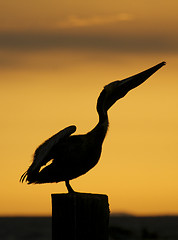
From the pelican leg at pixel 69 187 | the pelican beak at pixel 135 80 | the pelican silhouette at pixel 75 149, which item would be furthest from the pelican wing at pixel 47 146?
the pelican beak at pixel 135 80

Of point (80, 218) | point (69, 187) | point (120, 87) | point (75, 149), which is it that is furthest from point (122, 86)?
point (80, 218)

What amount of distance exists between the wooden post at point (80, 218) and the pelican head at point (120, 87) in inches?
62.1

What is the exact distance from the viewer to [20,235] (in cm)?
2939

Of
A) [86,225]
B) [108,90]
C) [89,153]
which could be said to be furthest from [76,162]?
[86,225]

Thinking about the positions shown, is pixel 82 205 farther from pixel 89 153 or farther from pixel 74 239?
pixel 89 153

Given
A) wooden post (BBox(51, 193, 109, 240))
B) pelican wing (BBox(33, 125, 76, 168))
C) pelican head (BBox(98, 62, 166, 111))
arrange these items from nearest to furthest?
wooden post (BBox(51, 193, 109, 240)) < pelican wing (BBox(33, 125, 76, 168)) < pelican head (BBox(98, 62, 166, 111))

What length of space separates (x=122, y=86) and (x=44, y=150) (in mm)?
1157

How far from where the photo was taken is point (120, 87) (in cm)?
1032

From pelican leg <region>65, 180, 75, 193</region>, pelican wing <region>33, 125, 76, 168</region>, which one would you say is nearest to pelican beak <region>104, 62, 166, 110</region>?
pelican wing <region>33, 125, 76, 168</region>

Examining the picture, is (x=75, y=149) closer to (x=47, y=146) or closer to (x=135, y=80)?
(x=47, y=146)

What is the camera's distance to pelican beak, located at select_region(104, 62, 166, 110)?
33.8 ft

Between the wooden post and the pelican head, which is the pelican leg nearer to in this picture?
the pelican head

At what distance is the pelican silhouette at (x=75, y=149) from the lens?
10.3 metres

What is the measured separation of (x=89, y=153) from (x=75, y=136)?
29 cm
